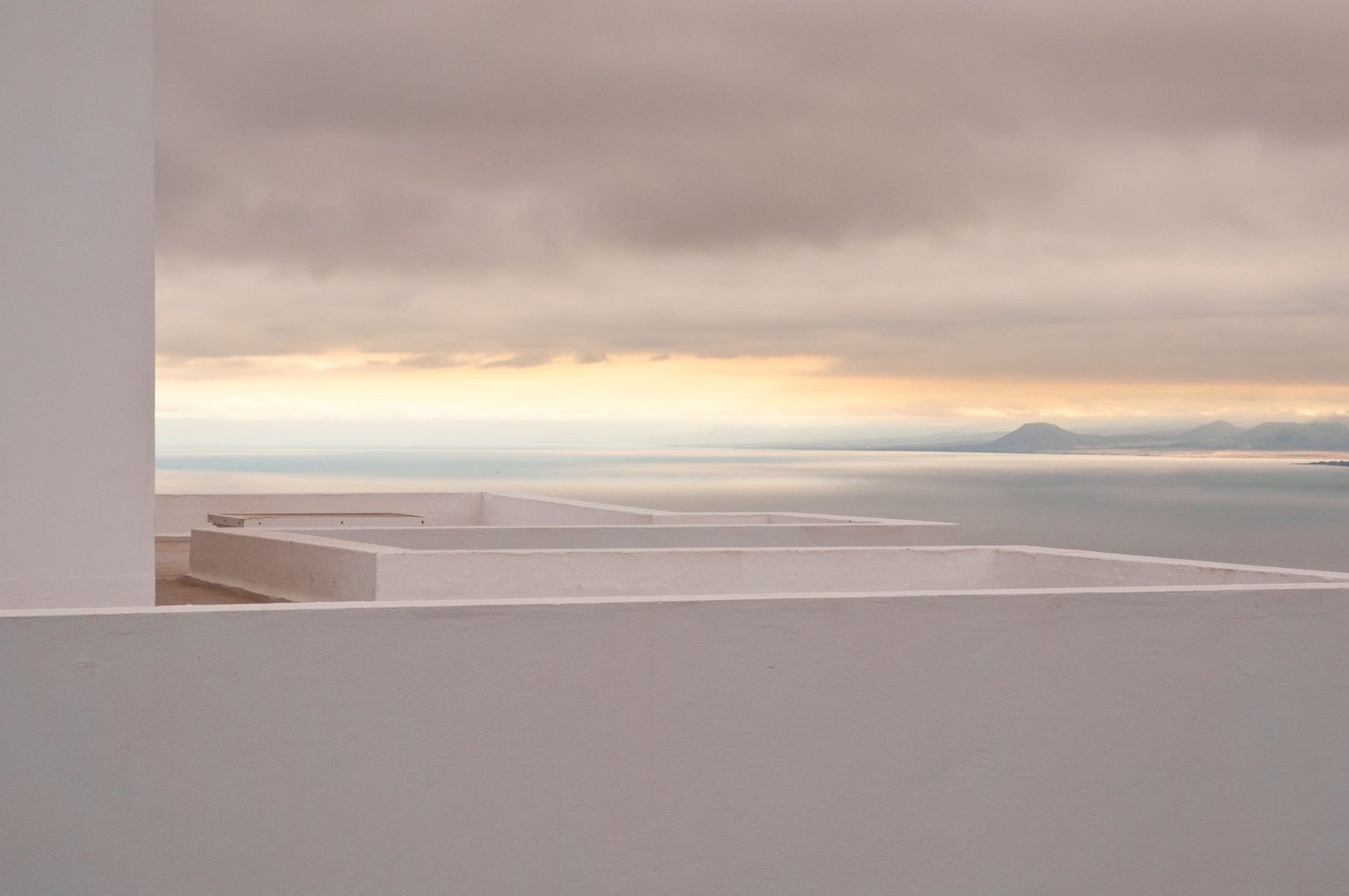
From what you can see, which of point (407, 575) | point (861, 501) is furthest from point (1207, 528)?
point (407, 575)

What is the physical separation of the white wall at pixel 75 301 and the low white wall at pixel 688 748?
2.84 m

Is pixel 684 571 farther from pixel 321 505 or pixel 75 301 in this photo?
pixel 321 505

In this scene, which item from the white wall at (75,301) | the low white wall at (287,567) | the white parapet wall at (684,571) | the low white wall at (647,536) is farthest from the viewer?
the low white wall at (647,536)

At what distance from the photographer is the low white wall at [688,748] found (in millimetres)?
4777

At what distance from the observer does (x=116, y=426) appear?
292 inches

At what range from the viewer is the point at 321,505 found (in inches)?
698

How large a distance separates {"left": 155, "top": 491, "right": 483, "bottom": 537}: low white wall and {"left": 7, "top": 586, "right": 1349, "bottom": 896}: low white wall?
12486mm

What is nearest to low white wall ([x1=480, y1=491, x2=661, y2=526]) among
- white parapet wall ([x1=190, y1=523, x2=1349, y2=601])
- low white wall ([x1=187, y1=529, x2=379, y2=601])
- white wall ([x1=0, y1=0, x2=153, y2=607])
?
low white wall ([x1=187, y1=529, x2=379, y2=601])

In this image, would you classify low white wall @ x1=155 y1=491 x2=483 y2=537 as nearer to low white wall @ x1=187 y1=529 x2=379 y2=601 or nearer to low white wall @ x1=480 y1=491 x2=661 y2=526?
low white wall @ x1=480 y1=491 x2=661 y2=526

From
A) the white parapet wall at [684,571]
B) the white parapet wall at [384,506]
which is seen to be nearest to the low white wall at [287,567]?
the white parapet wall at [684,571]

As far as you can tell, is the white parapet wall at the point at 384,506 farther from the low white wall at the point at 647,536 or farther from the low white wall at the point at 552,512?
the low white wall at the point at 647,536

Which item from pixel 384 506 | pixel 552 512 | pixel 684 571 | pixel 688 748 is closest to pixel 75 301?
pixel 684 571

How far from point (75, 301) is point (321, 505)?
10.7 meters

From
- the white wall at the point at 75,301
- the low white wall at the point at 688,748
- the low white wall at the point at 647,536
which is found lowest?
the low white wall at the point at 688,748
